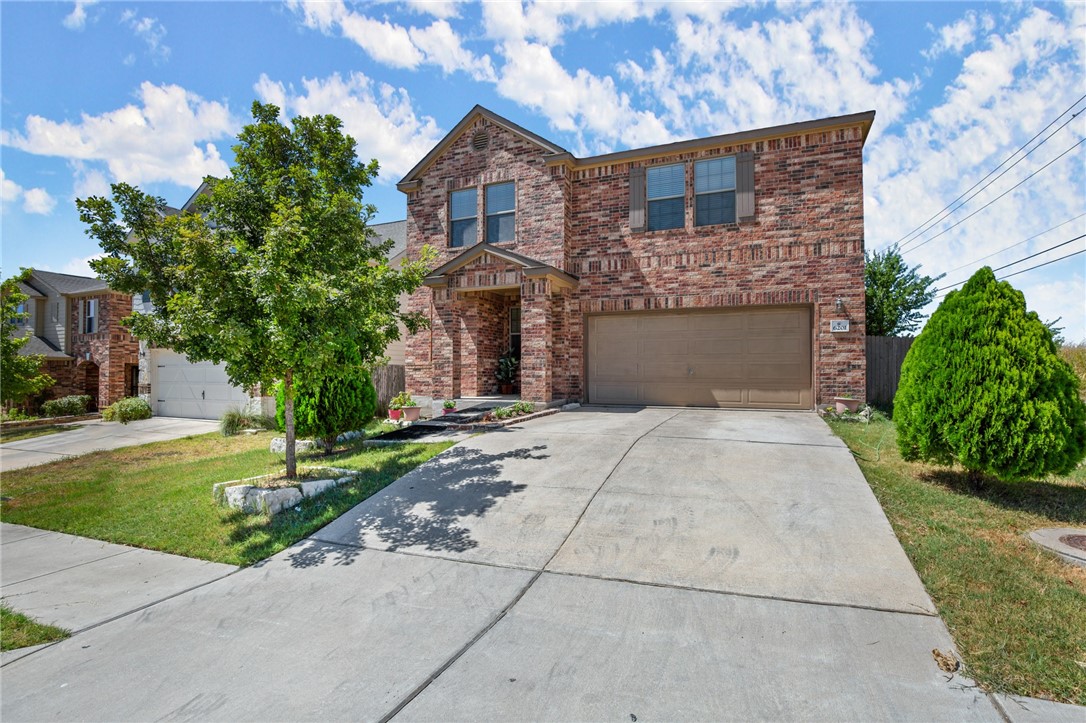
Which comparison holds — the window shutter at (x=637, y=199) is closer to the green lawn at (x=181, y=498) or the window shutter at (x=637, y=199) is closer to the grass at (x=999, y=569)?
the green lawn at (x=181, y=498)

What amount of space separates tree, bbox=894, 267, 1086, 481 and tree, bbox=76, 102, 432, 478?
22.3 feet

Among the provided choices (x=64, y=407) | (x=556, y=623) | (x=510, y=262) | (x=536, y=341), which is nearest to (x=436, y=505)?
(x=556, y=623)

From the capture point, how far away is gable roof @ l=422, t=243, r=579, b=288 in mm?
11883

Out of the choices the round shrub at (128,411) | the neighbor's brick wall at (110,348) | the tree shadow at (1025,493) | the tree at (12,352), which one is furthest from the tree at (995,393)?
the neighbor's brick wall at (110,348)

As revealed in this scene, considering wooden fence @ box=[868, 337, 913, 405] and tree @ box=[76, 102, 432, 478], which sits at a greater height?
tree @ box=[76, 102, 432, 478]

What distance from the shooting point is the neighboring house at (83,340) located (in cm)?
2072

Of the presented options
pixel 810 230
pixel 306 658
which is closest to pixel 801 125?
pixel 810 230

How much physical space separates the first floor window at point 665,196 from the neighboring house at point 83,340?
20940mm

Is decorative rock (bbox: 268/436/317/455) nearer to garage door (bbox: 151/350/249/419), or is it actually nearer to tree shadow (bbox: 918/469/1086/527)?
garage door (bbox: 151/350/249/419)

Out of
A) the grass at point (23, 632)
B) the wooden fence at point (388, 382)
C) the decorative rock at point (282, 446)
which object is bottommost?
the grass at point (23, 632)

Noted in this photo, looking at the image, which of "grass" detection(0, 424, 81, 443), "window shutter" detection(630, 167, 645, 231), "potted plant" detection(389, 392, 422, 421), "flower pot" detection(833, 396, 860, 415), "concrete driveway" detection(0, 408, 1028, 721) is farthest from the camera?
"grass" detection(0, 424, 81, 443)

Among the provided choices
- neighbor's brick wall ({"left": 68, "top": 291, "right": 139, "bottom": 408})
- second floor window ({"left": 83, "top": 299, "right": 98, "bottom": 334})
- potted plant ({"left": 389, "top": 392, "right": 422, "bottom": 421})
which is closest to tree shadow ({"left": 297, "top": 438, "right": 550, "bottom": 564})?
potted plant ({"left": 389, "top": 392, "right": 422, "bottom": 421})

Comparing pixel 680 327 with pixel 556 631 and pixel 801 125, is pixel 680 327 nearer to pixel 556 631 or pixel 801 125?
pixel 801 125

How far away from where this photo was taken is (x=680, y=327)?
1255 cm
